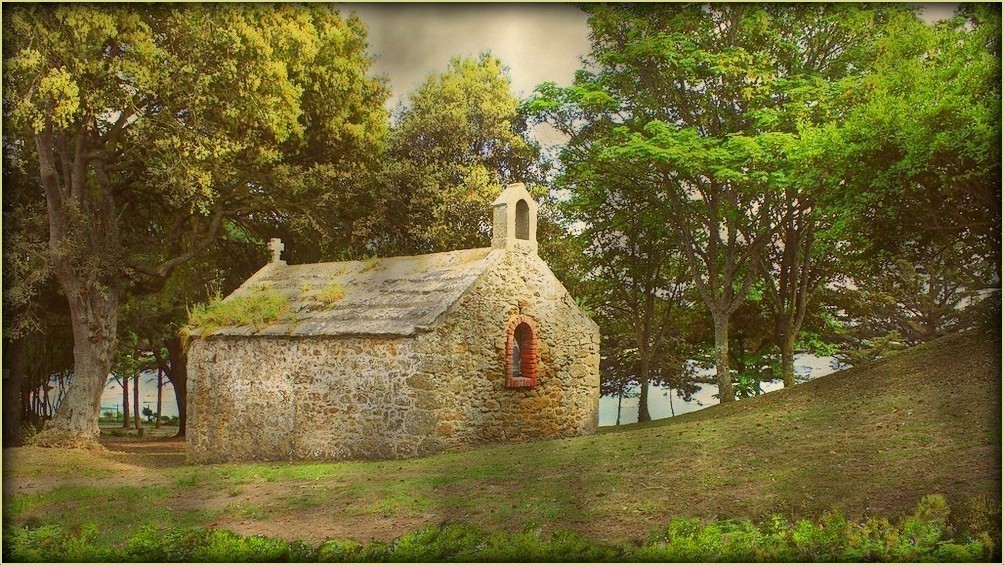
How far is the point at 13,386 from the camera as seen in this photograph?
24.1m

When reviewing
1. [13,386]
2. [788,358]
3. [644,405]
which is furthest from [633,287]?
[13,386]

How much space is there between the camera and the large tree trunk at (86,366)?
21.9 metres

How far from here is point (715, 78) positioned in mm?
23750

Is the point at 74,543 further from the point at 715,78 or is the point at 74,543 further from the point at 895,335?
the point at 895,335

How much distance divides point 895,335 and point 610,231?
9.09m

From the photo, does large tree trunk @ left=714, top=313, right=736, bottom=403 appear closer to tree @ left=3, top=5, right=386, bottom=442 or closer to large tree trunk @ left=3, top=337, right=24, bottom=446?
tree @ left=3, top=5, right=386, bottom=442

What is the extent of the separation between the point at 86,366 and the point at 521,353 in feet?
34.9

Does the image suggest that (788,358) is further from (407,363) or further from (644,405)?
(407,363)

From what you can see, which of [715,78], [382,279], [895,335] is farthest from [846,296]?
[382,279]

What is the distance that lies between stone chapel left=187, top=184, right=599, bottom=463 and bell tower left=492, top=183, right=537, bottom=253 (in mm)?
30

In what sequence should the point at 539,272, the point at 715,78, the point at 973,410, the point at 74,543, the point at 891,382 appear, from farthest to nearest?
1. the point at 715,78
2. the point at 539,272
3. the point at 891,382
4. the point at 973,410
5. the point at 74,543

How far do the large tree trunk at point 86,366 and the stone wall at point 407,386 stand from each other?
10.1 feet

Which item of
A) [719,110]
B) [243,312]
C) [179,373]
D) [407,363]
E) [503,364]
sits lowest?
[179,373]

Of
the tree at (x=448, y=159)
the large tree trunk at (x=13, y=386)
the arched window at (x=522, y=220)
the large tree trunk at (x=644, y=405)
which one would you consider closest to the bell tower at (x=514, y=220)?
the arched window at (x=522, y=220)
